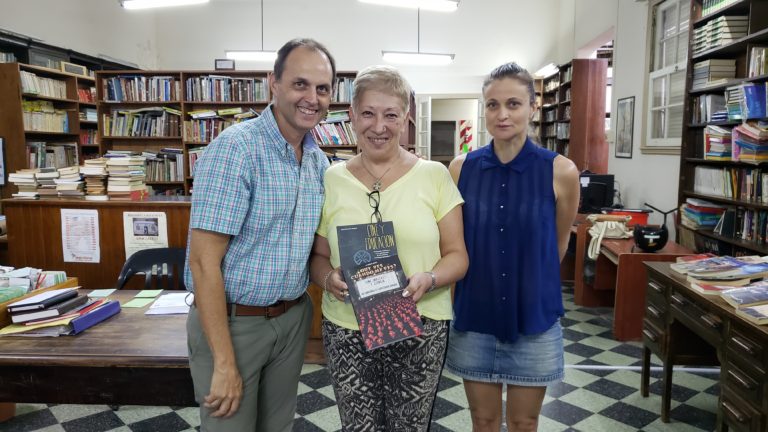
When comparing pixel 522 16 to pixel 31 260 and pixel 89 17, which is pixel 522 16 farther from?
pixel 31 260

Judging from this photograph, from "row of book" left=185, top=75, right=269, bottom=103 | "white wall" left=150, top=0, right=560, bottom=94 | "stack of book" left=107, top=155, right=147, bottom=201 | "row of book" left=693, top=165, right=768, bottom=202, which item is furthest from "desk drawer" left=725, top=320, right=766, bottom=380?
"white wall" left=150, top=0, right=560, bottom=94

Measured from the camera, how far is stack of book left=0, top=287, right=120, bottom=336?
1.81m

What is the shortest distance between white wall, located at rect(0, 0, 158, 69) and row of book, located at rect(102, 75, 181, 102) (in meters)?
1.60

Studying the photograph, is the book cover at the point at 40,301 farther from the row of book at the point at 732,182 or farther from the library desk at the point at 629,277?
the row of book at the point at 732,182

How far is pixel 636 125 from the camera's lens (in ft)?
20.8

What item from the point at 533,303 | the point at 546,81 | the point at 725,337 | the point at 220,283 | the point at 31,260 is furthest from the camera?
the point at 546,81

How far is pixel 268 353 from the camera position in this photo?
4.74ft

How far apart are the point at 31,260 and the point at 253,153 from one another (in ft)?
10.3

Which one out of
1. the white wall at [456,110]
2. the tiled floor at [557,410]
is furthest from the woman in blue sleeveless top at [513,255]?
the white wall at [456,110]

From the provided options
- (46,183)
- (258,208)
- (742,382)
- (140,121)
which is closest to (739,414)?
(742,382)

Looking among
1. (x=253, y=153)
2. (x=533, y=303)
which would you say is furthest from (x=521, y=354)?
(x=253, y=153)

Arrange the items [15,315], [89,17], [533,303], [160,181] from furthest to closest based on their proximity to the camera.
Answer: [89,17] → [160,181] → [15,315] → [533,303]

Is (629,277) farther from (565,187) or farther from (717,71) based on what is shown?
(565,187)

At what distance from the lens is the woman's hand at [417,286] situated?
137cm
